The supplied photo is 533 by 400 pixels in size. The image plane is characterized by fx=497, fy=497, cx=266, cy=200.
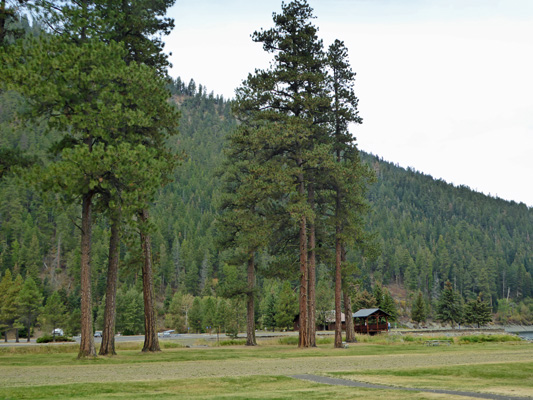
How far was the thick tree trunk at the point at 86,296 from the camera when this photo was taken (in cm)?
2258

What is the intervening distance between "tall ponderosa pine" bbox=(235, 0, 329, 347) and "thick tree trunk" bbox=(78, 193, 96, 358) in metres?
11.4

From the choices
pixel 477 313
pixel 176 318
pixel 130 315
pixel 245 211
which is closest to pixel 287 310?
pixel 130 315

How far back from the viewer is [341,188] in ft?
115

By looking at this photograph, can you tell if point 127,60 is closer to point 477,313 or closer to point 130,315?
point 130,315

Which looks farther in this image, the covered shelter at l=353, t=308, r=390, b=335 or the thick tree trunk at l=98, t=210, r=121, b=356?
the covered shelter at l=353, t=308, r=390, b=335

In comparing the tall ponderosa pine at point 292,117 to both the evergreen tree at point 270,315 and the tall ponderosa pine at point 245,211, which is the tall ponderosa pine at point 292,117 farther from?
the evergreen tree at point 270,315

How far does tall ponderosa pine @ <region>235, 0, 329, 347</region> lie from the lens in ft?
103

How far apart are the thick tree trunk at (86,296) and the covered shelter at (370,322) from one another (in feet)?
159

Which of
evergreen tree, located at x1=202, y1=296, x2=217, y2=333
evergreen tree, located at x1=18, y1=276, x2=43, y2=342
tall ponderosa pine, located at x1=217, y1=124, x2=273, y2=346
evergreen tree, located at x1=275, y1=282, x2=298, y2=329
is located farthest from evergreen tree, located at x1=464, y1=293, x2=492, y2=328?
evergreen tree, located at x1=18, y1=276, x2=43, y2=342

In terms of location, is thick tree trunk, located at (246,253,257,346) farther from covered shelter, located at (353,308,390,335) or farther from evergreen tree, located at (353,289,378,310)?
evergreen tree, located at (353,289,378,310)

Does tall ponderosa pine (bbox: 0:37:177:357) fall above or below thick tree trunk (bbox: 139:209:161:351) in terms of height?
above

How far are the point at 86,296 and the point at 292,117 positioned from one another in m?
16.8

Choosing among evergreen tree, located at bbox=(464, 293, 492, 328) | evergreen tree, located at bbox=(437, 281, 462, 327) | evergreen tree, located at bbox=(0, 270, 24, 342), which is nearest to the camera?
evergreen tree, located at bbox=(0, 270, 24, 342)

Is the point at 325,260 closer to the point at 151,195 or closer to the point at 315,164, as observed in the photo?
the point at 315,164
